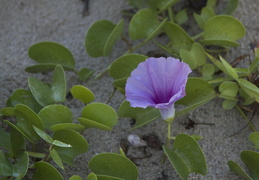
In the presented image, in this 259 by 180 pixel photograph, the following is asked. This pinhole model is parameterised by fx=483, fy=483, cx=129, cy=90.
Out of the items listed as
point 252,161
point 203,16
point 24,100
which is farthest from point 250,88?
point 24,100

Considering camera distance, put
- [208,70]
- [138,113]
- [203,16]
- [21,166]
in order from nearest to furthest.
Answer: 1. [21,166]
2. [138,113]
3. [208,70]
4. [203,16]

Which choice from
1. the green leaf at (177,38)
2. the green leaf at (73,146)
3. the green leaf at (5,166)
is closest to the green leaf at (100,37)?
the green leaf at (177,38)

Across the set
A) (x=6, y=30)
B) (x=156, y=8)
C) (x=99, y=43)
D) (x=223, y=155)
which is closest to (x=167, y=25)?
(x=156, y=8)

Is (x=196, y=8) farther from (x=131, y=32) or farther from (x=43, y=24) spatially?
(x=43, y=24)

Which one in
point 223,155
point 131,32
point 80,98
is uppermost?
point 131,32

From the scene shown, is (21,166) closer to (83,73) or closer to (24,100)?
(24,100)

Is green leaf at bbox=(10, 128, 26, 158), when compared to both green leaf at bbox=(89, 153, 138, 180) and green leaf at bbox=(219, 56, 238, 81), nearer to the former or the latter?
green leaf at bbox=(89, 153, 138, 180)
